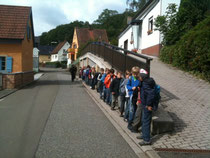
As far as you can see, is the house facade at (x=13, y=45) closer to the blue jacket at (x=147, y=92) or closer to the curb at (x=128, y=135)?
the curb at (x=128, y=135)

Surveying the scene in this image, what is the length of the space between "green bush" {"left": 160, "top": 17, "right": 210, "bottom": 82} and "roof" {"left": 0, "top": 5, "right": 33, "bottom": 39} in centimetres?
1191

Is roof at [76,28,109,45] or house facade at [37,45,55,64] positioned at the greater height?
roof at [76,28,109,45]

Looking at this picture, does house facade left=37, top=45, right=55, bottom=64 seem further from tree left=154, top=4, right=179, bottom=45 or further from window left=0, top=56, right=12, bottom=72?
tree left=154, top=4, right=179, bottom=45

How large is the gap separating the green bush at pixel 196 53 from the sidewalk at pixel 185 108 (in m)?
0.59

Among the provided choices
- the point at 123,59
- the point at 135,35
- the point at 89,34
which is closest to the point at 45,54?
the point at 89,34

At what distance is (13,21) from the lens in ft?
63.6

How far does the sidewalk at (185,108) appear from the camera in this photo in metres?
5.25

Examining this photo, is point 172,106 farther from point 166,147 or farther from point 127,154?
point 127,154

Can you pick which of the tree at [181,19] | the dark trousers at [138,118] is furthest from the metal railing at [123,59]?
the tree at [181,19]

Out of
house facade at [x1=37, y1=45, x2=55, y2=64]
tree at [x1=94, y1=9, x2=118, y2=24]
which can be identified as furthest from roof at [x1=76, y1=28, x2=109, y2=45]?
house facade at [x1=37, y1=45, x2=55, y2=64]

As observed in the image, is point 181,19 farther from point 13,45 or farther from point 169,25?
point 13,45

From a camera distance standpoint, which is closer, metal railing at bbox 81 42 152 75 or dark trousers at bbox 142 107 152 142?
dark trousers at bbox 142 107 152 142

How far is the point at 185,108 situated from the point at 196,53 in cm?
550

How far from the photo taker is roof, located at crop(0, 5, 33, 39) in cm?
1825
